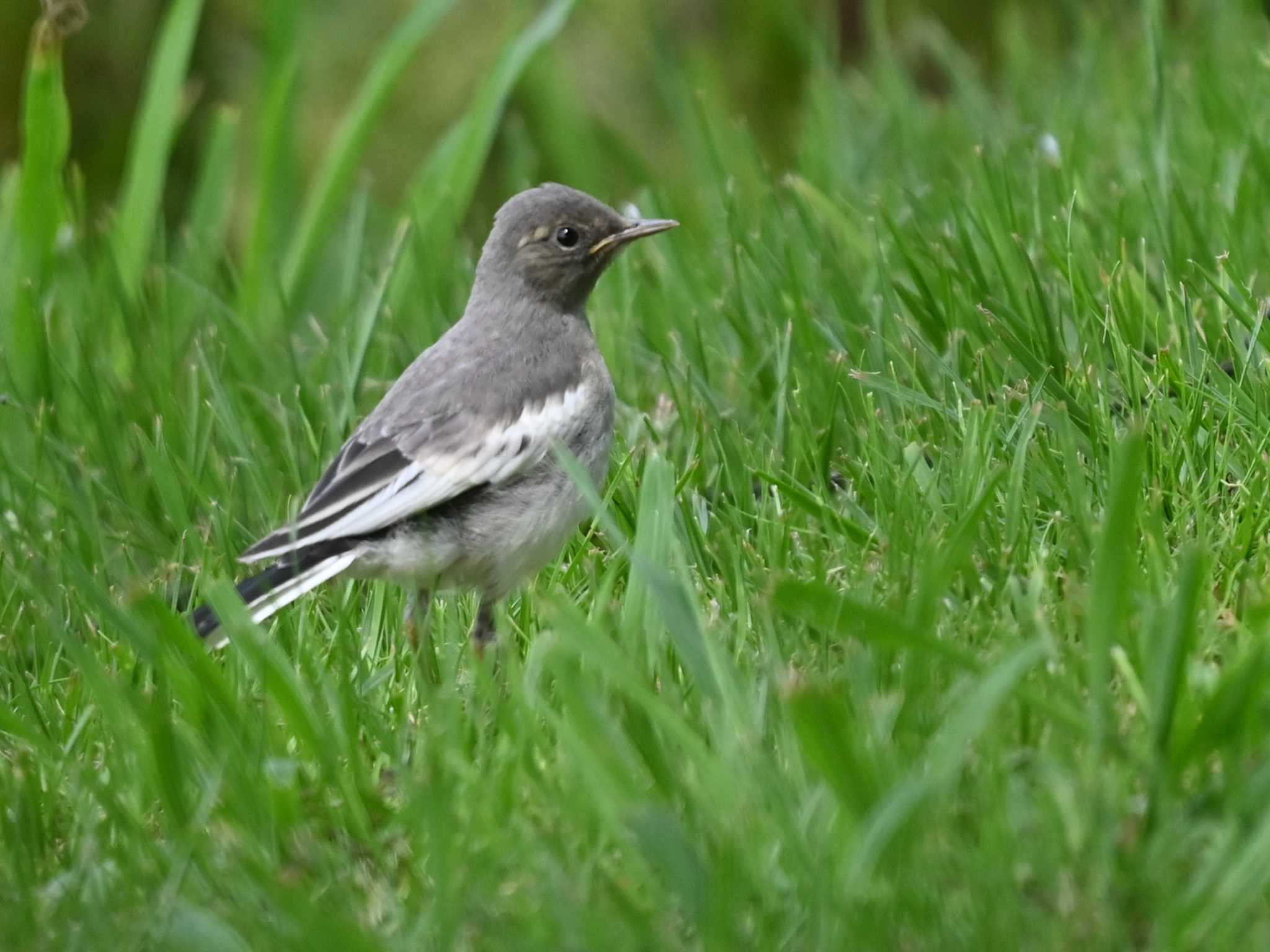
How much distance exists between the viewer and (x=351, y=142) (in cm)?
647

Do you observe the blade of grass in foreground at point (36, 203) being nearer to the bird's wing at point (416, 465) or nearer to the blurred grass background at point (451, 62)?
the bird's wing at point (416, 465)

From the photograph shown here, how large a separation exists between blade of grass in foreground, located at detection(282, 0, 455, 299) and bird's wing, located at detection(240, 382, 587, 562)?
7.82 feet

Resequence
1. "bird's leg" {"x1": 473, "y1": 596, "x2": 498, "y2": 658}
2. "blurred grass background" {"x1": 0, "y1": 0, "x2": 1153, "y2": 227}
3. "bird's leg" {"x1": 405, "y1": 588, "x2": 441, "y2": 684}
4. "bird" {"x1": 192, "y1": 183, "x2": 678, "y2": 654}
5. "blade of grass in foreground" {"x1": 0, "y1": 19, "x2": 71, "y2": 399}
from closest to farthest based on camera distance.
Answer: "bird's leg" {"x1": 405, "y1": 588, "x2": 441, "y2": 684} < "bird" {"x1": 192, "y1": 183, "x2": 678, "y2": 654} < "bird's leg" {"x1": 473, "y1": 596, "x2": 498, "y2": 658} < "blade of grass in foreground" {"x1": 0, "y1": 19, "x2": 71, "y2": 399} < "blurred grass background" {"x1": 0, "y1": 0, "x2": 1153, "y2": 227}

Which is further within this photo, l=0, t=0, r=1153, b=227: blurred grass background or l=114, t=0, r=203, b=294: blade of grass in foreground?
l=0, t=0, r=1153, b=227: blurred grass background

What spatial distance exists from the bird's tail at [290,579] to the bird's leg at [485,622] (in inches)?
14.0

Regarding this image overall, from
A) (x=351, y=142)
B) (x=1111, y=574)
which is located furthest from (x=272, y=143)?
(x=1111, y=574)

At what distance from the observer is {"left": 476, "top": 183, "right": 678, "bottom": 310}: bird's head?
15.6ft

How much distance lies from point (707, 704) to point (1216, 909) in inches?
35.8

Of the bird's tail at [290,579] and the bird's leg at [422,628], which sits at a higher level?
the bird's tail at [290,579]

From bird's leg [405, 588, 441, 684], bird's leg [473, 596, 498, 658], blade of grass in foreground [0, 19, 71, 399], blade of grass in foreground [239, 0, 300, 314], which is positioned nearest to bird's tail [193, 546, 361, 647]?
bird's leg [405, 588, 441, 684]

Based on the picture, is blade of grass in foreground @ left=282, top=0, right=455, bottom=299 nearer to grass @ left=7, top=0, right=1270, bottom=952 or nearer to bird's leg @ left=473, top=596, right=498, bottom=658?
grass @ left=7, top=0, right=1270, bottom=952

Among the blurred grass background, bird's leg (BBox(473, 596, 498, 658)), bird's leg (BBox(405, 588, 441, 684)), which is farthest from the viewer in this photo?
the blurred grass background

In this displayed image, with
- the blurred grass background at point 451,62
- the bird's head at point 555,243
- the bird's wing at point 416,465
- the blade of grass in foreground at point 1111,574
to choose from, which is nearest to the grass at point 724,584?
the blade of grass in foreground at point 1111,574

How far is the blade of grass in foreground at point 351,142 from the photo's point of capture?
630 cm
